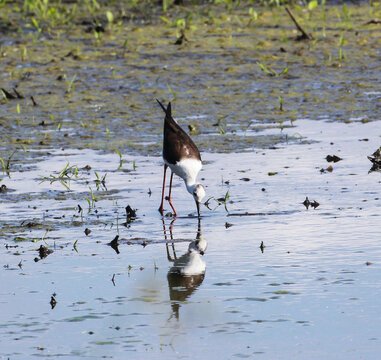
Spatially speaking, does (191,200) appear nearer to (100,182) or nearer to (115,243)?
(100,182)

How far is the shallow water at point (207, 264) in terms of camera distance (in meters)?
4.96

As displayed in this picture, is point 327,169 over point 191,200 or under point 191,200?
over

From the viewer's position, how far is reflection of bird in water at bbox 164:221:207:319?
574cm

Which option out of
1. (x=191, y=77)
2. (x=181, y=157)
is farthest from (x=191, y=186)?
(x=191, y=77)

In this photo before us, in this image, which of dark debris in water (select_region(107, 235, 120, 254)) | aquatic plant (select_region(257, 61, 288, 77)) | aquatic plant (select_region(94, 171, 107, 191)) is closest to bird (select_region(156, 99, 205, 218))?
aquatic plant (select_region(94, 171, 107, 191))

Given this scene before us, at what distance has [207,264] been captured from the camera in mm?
6340

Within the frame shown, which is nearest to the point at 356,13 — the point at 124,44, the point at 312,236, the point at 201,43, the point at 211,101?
the point at 201,43

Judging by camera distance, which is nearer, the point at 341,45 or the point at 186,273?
the point at 186,273

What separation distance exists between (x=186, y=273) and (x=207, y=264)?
7.1 inches

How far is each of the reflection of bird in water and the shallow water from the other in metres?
0.02

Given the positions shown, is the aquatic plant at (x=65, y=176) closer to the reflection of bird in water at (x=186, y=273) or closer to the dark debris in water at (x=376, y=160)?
the reflection of bird in water at (x=186, y=273)

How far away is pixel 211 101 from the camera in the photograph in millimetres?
12312

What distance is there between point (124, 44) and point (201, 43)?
122cm

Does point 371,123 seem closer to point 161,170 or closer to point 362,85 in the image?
point 362,85
